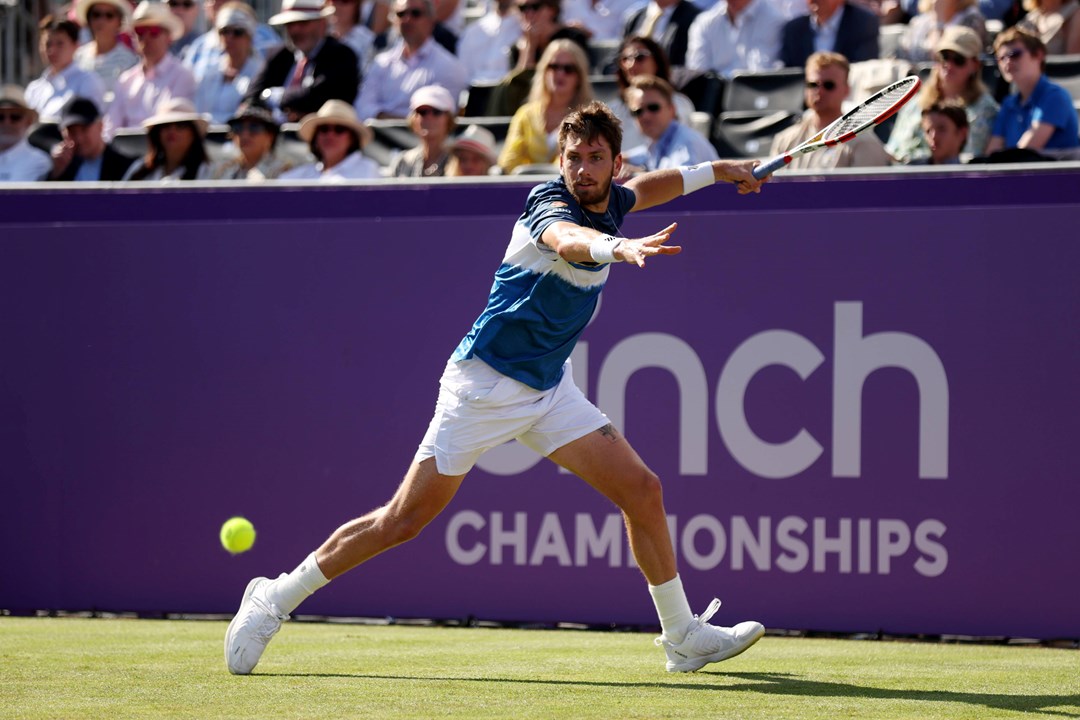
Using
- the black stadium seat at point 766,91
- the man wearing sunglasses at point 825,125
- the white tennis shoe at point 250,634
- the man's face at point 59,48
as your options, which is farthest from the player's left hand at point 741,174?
the man's face at point 59,48

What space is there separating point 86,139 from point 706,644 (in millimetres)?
6369

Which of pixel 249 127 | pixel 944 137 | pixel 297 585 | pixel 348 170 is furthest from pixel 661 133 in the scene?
pixel 297 585

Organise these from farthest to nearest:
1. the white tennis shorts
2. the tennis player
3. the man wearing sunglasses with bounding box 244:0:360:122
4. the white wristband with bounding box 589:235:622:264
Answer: the man wearing sunglasses with bounding box 244:0:360:122 < the white tennis shorts < the tennis player < the white wristband with bounding box 589:235:622:264

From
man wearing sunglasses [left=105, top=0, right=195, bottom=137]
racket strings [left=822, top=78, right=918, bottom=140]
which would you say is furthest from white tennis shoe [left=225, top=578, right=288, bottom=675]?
man wearing sunglasses [left=105, top=0, right=195, bottom=137]

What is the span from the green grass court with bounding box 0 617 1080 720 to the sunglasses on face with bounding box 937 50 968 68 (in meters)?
3.13

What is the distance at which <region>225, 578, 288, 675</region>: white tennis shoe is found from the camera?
533 centimetres

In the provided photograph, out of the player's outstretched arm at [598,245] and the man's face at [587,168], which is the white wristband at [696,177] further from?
the player's outstretched arm at [598,245]

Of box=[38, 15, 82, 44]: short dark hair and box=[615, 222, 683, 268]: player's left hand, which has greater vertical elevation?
box=[38, 15, 82, 44]: short dark hair

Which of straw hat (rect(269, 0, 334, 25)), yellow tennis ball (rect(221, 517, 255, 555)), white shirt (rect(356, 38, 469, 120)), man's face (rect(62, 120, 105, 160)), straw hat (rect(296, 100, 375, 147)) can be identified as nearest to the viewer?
yellow tennis ball (rect(221, 517, 255, 555))

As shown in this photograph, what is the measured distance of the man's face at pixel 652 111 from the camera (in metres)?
8.25

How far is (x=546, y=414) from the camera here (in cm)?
530

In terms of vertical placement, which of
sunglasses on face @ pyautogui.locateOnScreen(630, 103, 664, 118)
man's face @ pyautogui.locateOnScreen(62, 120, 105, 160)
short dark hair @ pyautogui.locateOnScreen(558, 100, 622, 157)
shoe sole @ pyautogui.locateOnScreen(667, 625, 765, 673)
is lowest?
shoe sole @ pyautogui.locateOnScreen(667, 625, 765, 673)

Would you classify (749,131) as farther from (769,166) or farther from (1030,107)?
(769,166)

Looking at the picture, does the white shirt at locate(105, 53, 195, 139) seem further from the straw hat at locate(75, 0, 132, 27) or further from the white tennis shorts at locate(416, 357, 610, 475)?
the white tennis shorts at locate(416, 357, 610, 475)
